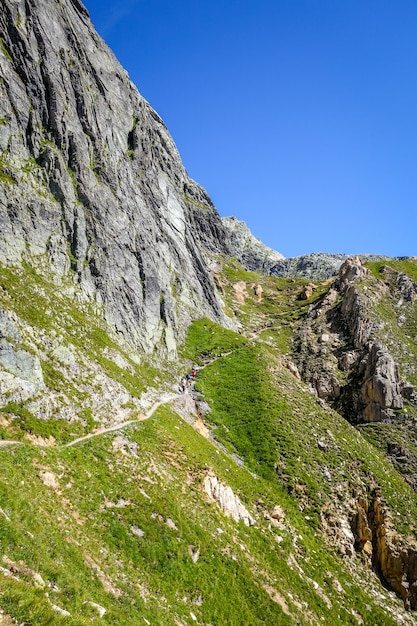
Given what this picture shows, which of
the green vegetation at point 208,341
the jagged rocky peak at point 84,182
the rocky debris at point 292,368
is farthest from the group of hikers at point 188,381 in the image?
the rocky debris at point 292,368

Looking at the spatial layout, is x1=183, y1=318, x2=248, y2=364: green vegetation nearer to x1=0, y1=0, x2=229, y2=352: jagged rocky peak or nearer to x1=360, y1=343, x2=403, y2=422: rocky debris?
x1=0, y1=0, x2=229, y2=352: jagged rocky peak

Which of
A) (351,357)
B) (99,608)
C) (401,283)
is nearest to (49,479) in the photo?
(99,608)

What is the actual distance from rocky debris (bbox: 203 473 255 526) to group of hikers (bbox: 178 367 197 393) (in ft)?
71.6

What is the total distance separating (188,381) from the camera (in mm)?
58438

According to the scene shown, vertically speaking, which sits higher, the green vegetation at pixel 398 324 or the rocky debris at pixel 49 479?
the green vegetation at pixel 398 324

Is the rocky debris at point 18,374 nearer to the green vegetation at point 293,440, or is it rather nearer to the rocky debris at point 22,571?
the rocky debris at point 22,571

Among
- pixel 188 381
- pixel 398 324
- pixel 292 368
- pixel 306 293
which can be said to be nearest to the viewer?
pixel 188 381

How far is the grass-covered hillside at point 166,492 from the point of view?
697 inches

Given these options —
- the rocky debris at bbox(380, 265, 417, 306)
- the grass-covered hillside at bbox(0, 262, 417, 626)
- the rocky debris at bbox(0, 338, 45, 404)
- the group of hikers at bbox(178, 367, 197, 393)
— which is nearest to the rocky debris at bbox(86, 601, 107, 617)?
the grass-covered hillside at bbox(0, 262, 417, 626)

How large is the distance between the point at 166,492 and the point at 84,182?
174 ft

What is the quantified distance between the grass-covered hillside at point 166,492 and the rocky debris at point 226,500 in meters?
0.14

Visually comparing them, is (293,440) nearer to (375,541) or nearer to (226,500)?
(375,541)

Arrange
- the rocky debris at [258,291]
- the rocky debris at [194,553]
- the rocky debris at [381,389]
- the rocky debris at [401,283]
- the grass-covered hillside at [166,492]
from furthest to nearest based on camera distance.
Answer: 1. the rocky debris at [258,291]
2. the rocky debris at [401,283]
3. the rocky debris at [381,389]
4. the rocky debris at [194,553]
5. the grass-covered hillside at [166,492]


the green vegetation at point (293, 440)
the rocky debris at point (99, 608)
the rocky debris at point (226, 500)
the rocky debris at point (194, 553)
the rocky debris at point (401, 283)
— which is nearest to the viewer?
the rocky debris at point (99, 608)
